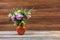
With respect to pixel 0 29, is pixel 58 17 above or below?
above

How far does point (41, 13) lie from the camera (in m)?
3.59

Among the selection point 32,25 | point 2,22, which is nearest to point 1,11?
point 2,22

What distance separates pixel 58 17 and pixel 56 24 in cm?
16

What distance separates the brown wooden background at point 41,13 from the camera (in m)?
3.57

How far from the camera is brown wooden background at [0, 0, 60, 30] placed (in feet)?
11.7

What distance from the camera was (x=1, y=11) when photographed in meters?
3.64

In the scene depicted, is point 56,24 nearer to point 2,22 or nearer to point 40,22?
point 40,22

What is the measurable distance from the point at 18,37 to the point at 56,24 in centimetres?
114

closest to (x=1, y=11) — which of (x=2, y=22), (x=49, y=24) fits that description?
(x=2, y=22)

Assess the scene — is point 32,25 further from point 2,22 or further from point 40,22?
point 2,22

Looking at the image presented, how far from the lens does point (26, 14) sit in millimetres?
2891

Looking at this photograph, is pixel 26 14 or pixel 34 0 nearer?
pixel 26 14

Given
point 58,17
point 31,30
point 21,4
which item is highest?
point 21,4

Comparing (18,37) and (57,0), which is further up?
(57,0)
